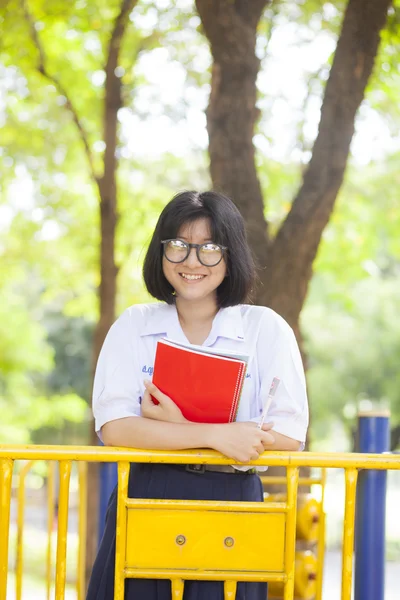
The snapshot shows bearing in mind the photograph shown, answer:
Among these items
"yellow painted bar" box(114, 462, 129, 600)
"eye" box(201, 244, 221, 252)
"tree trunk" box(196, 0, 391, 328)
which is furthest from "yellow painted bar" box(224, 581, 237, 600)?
"tree trunk" box(196, 0, 391, 328)

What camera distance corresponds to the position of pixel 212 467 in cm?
258

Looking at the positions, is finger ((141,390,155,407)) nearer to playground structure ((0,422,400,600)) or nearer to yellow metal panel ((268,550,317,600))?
playground structure ((0,422,400,600))

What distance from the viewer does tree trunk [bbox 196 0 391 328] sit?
17.2ft

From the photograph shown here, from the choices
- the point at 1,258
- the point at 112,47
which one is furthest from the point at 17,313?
the point at 112,47

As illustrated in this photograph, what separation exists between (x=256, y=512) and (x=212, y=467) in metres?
0.20

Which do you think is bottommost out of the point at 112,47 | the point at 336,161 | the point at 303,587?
the point at 303,587

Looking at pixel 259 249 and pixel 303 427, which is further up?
pixel 259 249

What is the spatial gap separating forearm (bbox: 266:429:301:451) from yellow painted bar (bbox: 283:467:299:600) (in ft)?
0.22

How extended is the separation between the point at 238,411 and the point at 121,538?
52 cm

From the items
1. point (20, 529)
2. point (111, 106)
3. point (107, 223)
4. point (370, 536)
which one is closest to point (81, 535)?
point (20, 529)

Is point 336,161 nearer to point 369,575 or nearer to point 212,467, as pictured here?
point 369,575

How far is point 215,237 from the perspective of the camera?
2.66 m

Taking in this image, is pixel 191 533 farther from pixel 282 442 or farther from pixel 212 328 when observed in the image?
pixel 212 328

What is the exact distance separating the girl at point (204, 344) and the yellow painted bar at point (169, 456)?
0.10 feet
